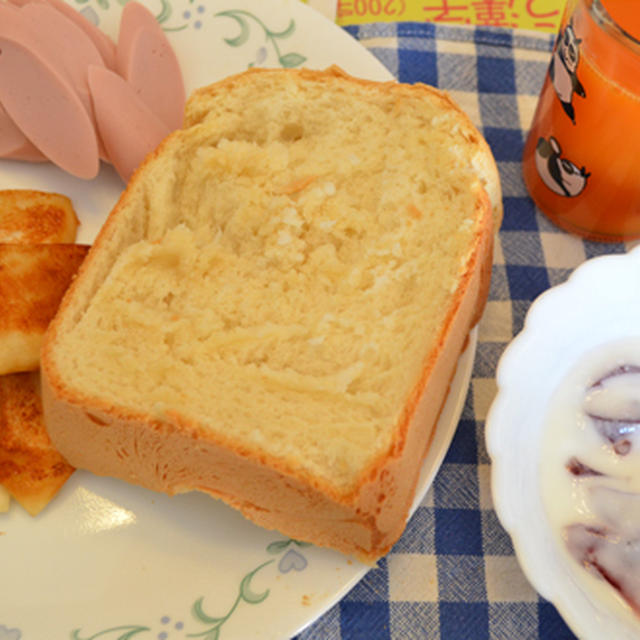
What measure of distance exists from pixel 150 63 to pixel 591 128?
1.33 meters

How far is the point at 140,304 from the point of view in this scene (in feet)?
5.98

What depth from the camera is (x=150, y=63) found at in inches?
87.6

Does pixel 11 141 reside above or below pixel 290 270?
above

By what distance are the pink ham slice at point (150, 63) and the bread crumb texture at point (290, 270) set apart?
0.25 metres

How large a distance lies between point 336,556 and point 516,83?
178cm

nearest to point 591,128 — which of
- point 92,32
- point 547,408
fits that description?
point 547,408

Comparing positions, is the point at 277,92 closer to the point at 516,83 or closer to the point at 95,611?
the point at 516,83

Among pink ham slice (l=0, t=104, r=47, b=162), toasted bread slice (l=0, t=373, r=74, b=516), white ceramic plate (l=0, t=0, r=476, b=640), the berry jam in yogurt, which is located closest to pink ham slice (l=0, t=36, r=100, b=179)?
pink ham slice (l=0, t=104, r=47, b=162)

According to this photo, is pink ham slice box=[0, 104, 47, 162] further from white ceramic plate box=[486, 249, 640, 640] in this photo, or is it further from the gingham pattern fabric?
white ceramic plate box=[486, 249, 640, 640]

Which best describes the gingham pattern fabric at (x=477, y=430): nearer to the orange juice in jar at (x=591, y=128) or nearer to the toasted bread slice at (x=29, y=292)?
the orange juice in jar at (x=591, y=128)

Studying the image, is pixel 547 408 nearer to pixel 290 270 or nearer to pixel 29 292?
pixel 290 270

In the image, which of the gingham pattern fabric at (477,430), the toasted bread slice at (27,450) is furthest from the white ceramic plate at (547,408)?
the toasted bread slice at (27,450)

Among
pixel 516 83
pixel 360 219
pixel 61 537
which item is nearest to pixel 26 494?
pixel 61 537

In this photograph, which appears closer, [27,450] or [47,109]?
[27,450]
